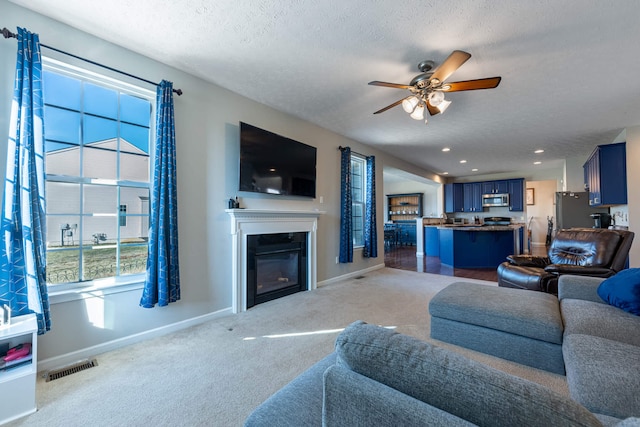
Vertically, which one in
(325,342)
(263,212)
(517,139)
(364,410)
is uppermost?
(517,139)

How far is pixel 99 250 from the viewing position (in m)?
2.38

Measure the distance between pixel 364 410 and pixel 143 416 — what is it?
1.53m

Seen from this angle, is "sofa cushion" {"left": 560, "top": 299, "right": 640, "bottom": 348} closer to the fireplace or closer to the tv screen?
the fireplace

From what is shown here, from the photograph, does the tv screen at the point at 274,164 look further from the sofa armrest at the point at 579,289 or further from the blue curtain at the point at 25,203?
the sofa armrest at the point at 579,289

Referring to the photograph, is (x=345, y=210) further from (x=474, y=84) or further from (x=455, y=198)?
(x=455, y=198)

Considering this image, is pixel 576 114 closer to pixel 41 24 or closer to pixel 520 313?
pixel 520 313

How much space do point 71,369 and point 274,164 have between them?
2743mm

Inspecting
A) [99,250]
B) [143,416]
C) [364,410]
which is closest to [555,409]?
[364,410]

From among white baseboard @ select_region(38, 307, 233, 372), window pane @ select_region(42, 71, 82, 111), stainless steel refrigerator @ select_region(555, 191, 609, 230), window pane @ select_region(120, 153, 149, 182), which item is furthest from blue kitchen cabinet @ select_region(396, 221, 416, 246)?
window pane @ select_region(42, 71, 82, 111)

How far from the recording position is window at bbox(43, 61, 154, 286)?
7.14ft

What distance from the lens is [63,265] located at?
2203mm

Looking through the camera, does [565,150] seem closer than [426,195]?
Yes

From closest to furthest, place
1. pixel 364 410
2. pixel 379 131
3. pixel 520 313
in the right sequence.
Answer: pixel 364 410 → pixel 520 313 → pixel 379 131

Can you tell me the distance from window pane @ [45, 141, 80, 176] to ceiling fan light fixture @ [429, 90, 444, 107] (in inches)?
125
